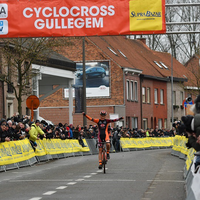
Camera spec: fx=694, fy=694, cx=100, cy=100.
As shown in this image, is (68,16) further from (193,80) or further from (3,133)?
(193,80)

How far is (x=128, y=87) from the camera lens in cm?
6397

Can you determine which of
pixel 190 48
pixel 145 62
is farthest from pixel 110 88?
pixel 190 48

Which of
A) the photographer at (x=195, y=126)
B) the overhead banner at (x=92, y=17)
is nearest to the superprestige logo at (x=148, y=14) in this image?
the overhead banner at (x=92, y=17)

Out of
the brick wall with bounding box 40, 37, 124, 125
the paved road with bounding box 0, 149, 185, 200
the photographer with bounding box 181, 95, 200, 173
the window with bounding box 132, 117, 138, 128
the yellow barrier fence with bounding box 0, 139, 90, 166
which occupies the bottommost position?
the paved road with bounding box 0, 149, 185, 200

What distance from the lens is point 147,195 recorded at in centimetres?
1362

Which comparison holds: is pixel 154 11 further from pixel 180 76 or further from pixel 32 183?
pixel 180 76

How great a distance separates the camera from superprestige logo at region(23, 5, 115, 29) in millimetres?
19953

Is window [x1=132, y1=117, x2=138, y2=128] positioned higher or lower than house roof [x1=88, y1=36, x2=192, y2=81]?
lower

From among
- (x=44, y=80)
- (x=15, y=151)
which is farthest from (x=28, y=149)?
(x=44, y=80)

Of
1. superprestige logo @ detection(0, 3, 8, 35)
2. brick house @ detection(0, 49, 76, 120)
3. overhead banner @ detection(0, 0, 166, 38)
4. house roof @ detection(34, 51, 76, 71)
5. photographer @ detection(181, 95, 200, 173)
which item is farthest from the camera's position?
house roof @ detection(34, 51, 76, 71)

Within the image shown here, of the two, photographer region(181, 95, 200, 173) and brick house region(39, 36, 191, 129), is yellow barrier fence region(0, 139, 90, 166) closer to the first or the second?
photographer region(181, 95, 200, 173)

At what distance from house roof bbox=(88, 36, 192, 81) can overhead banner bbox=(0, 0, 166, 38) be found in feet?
135

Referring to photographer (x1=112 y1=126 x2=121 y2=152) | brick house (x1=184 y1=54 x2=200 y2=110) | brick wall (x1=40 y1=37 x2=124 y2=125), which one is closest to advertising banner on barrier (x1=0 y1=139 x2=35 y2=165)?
brick house (x1=184 y1=54 x2=200 y2=110)

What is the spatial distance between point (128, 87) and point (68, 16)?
4397 centimetres
